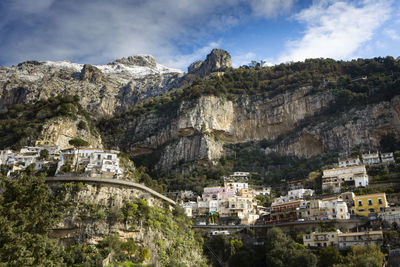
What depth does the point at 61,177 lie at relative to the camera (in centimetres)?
4225

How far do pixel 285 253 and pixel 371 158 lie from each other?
31674mm

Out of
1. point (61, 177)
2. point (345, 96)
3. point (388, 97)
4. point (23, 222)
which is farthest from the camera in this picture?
point (345, 96)

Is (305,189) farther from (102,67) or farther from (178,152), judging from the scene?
(102,67)

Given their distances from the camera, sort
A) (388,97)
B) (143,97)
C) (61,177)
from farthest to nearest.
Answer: (143,97), (388,97), (61,177)

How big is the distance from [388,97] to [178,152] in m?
41.8

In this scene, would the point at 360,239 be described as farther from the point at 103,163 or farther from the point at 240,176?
the point at 240,176

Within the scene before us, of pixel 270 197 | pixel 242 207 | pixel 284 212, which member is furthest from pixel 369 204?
pixel 270 197

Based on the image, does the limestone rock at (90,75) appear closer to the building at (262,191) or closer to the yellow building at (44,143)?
the yellow building at (44,143)

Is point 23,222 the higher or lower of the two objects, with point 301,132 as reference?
lower

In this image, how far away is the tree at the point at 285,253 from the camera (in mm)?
39031

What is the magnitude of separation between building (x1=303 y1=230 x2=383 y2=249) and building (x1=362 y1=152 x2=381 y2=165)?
81.6ft

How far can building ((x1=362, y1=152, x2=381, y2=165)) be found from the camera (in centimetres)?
6456

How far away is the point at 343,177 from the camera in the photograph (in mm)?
61094

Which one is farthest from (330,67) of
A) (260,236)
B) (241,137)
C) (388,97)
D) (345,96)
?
(260,236)
